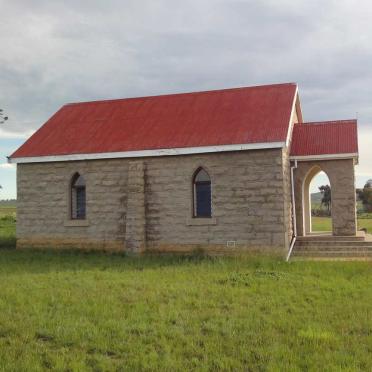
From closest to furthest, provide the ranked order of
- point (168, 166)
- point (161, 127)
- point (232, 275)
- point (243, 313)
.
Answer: point (243, 313)
point (232, 275)
point (168, 166)
point (161, 127)

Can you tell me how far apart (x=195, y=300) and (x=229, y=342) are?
281cm

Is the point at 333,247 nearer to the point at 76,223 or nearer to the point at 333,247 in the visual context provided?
the point at 333,247

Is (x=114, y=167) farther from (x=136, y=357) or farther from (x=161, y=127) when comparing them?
(x=136, y=357)

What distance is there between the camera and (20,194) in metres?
20.6

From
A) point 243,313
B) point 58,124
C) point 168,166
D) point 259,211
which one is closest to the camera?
point 243,313

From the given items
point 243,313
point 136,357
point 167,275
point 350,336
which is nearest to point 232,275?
point 167,275

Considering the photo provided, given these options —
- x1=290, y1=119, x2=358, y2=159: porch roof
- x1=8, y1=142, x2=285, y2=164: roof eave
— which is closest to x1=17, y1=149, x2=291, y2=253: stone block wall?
x1=8, y1=142, x2=285, y2=164: roof eave

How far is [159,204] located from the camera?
1861 cm

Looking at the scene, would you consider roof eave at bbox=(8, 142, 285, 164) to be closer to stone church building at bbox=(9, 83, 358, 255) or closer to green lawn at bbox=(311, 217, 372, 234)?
stone church building at bbox=(9, 83, 358, 255)

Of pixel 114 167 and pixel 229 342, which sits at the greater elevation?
pixel 114 167

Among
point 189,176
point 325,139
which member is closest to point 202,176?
point 189,176

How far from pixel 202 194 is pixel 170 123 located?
346 centimetres

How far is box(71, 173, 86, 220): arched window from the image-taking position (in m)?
20.2

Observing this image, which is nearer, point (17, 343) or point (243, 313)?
point (17, 343)
